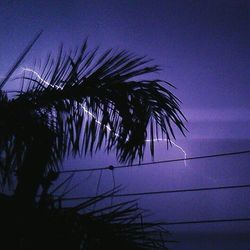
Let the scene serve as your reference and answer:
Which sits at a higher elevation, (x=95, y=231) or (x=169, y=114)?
(x=169, y=114)

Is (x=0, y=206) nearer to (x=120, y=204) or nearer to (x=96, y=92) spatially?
(x=120, y=204)

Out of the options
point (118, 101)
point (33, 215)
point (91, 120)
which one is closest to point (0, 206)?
point (33, 215)

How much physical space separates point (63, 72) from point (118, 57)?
287mm

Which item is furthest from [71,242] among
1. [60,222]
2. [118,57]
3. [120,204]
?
[118,57]

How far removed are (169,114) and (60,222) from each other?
85 cm

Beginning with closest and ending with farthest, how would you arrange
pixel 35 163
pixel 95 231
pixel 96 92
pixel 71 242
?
pixel 71 242
pixel 95 231
pixel 35 163
pixel 96 92

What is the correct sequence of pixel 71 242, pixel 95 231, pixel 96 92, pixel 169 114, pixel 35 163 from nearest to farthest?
1. pixel 71 242
2. pixel 95 231
3. pixel 35 163
4. pixel 96 92
5. pixel 169 114

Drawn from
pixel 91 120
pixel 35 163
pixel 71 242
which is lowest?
pixel 71 242

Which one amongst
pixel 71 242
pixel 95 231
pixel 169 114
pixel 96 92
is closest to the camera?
pixel 71 242

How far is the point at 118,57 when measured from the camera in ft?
4.63

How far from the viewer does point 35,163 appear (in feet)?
3.93

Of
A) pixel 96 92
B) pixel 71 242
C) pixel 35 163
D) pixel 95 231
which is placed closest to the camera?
pixel 71 242

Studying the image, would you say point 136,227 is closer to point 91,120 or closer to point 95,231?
point 95,231

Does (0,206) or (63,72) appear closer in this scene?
(0,206)
